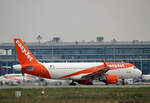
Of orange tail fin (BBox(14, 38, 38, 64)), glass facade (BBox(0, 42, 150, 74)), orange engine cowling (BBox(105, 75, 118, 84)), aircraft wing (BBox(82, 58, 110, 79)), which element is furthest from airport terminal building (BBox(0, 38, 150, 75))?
orange tail fin (BBox(14, 38, 38, 64))

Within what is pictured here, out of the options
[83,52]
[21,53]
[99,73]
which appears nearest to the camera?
[21,53]

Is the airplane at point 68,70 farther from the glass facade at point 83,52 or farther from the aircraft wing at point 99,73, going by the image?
the glass facade at point 83,52

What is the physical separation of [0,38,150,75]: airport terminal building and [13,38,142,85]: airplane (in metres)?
88.8

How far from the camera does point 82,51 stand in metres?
175

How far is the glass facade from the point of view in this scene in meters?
167

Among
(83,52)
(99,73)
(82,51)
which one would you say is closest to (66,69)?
(99,73)

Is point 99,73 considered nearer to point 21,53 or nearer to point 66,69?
point 66,69

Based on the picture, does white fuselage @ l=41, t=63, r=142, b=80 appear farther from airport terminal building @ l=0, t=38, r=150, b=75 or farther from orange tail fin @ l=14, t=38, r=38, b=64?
airport terminal building @ l=0, t=38, r=150, b=75

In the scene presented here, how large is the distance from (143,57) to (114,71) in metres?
93.2

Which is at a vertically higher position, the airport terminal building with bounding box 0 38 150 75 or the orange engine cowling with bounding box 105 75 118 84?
the airport terminal building with bounding box 0 38 150 75

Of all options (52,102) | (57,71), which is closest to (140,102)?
(52,102)

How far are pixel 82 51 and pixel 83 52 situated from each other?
72 centimetres

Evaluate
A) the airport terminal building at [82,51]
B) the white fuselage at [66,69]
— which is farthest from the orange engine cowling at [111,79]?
the airport terminal building at [82,51]

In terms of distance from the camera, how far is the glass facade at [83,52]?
167 m
